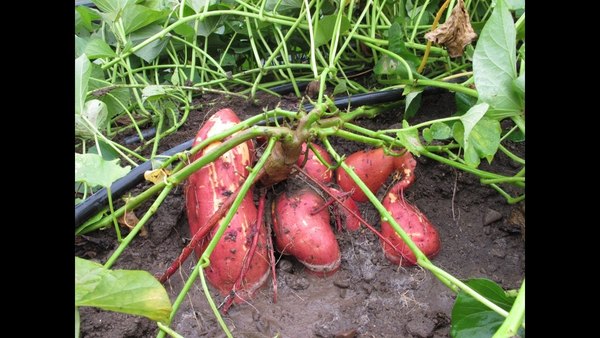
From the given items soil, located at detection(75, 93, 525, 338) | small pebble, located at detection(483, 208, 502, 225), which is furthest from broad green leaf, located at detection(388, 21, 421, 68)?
small pebble, located at detection(483, 208, 502, 225)

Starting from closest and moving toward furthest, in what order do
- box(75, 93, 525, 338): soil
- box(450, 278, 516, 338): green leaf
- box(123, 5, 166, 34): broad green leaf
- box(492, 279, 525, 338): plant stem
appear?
box(492, 279, 525, 338): plant stem < box(450, 278, 516, 338): green leaf < box(75, 93, 525, 338): soil < box(123, 5, 166, 34): broad green leaf

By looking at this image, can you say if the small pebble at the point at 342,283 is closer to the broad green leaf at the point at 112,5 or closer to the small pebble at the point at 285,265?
the small pebble at the point at 285,265

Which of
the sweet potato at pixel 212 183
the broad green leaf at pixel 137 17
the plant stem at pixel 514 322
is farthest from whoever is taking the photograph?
the broad green leaf at pixel 137 17

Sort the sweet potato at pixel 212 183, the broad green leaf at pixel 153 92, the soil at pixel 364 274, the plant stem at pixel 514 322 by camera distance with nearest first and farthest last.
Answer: the plant stem at pixel 514 322 → the soil at pixel 364 274 → the sweet potato at pixel 212 183 → the broad green leaf at pixel 153 92

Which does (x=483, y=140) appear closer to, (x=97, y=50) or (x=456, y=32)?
(x=456, y=32)

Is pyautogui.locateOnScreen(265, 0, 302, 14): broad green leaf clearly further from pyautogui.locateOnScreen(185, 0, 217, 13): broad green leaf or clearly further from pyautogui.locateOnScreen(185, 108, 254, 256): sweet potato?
pyautogui.locateOnScreen(185, 108, 254, 256): sweet potato

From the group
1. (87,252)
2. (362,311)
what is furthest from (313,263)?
(87,252)

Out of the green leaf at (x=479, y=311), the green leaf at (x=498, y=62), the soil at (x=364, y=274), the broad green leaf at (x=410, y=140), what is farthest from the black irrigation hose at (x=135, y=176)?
the green leaf at (x=479, y=311)

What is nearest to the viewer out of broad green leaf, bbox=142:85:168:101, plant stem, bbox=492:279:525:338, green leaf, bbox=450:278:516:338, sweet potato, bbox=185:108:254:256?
plant stem, bbox=492:279:525:338
